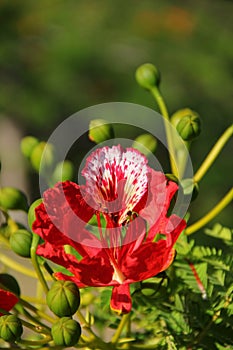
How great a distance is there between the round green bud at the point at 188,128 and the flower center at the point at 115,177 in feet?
0.40

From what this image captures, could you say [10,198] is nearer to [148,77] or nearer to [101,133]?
[101,133]

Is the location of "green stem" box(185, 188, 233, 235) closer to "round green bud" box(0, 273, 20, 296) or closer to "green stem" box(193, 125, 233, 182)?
"green stem" box(193, 125, 233, 182)

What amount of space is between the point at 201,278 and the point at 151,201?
116mm

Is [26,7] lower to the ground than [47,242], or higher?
lower

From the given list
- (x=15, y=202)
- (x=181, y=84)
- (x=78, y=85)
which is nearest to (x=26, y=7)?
(x=78, y=85)

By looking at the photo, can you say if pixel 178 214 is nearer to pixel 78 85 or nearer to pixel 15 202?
pixel 15 202

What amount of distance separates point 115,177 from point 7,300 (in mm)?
176

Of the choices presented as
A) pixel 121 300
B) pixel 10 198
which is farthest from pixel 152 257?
pixel 10 198

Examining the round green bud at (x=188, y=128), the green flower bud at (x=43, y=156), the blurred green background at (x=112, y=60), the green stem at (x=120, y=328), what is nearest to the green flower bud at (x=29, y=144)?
the green flower bud at (x=43, y=156)

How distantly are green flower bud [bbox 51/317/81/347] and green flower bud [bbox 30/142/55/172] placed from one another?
0.80ft

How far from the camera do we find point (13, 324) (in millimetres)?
830

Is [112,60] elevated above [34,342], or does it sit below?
below

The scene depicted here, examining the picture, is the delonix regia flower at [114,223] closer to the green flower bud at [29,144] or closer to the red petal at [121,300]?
the red petal at [121,300]

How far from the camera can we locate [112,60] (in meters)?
5.18
